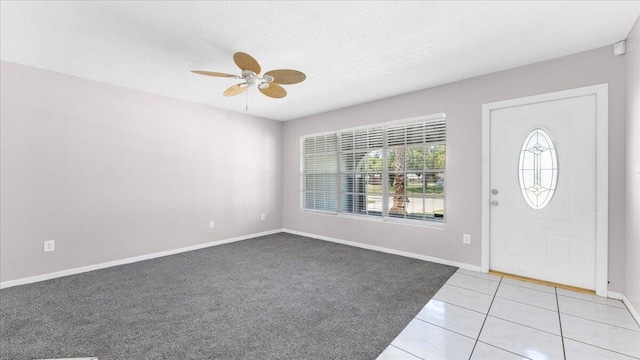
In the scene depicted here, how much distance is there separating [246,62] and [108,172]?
112 inches

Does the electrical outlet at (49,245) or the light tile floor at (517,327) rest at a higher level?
the electrical outlet at (49,245)

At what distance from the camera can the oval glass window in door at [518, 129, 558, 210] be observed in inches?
119

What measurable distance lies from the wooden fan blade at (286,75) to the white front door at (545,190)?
8.27 feet

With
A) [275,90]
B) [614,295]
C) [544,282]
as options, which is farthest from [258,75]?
[614,295]

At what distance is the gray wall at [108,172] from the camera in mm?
3139

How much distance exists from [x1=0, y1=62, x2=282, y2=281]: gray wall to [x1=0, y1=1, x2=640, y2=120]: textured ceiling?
1.53 feet

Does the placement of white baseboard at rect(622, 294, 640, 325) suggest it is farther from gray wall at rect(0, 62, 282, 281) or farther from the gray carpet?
gray wall at rect(0, 62, 282, 281)

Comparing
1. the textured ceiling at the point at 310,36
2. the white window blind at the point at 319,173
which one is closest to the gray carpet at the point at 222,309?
the white window blind at the point at 319,173

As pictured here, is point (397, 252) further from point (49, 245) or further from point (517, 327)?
point (49, 245)

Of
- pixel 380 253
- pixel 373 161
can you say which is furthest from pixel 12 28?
pixel 380 253

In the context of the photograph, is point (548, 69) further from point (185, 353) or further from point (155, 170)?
point (155, 170)

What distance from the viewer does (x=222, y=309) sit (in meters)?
2.49

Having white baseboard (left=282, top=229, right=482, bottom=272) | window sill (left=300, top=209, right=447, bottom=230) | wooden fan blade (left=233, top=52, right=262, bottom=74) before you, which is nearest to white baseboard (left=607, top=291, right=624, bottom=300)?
white baseboard (left=282, top=229, right=482, bottom=272)

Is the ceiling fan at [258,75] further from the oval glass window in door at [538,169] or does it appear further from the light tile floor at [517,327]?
the oval glass window in door at [538,169]
